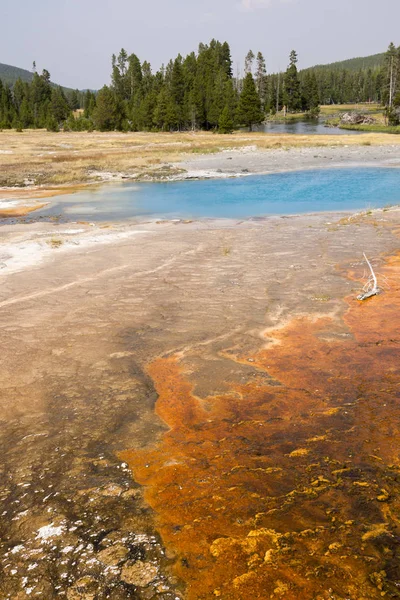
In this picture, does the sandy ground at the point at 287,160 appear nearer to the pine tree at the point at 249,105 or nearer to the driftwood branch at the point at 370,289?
the driftwood branch at the point at 370,289

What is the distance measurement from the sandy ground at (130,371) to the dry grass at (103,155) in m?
16.8

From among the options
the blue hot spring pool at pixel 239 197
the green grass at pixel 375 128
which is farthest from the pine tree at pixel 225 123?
the blue hot spring pool at pixel 239 197

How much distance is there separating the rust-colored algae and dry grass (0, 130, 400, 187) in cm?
2727

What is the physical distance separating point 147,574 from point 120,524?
2.04ft

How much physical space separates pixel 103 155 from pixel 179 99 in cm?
4222

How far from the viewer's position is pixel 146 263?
1306 cm

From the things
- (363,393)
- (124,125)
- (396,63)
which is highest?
(396,63)

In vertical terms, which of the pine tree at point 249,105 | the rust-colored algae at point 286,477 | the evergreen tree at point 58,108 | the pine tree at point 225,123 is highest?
the evergreen tree at point 58,108

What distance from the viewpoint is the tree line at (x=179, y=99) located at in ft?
236

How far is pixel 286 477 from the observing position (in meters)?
4.80

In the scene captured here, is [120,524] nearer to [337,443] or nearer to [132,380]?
[337,443]

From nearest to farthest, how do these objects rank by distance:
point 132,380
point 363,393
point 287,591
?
1. point 287,591
2. point 363,393
3. point 132,380

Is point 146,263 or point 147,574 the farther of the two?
point 146,263

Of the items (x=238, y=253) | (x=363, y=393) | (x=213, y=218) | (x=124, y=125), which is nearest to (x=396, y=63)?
(x=124, y=125)
